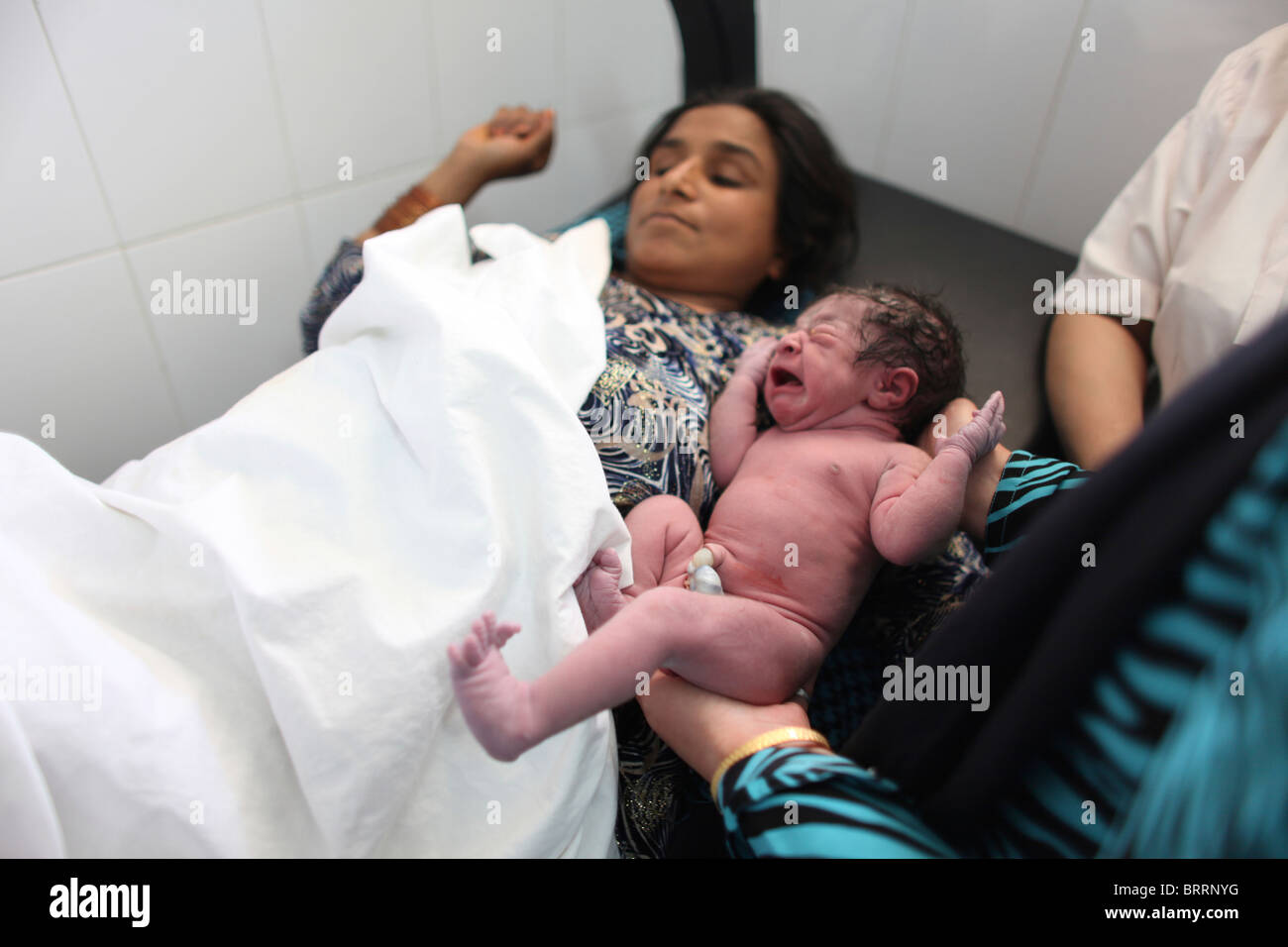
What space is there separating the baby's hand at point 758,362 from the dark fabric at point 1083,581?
52 centimetres

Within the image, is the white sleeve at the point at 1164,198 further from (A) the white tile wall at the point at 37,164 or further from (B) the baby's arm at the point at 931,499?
(A) the white tile wall at the point at 37,164

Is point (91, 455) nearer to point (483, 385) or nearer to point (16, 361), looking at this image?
point (16, 361)

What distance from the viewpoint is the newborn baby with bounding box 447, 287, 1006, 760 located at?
0.59 m

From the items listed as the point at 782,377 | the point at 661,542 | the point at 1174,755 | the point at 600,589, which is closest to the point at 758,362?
the point at 782,377

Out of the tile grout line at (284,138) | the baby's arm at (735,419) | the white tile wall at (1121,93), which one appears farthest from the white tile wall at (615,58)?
the baby's arm at (735,419)

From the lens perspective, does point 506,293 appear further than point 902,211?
No

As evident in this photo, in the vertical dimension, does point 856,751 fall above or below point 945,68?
below

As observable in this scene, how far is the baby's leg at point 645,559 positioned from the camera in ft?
2.43

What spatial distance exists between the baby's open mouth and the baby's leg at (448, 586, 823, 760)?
315mm

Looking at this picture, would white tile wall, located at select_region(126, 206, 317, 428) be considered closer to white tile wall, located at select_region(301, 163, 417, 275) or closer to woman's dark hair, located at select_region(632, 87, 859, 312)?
white tile wall, located at select_region(301, 163, 417, 275)

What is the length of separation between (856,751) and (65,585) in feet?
2.16

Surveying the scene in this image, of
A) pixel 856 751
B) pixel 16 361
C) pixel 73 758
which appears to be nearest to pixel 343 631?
pixel 73 758

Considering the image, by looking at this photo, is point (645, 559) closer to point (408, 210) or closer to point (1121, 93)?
point (408, 210)

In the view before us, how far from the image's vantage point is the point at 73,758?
0.55 m
